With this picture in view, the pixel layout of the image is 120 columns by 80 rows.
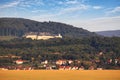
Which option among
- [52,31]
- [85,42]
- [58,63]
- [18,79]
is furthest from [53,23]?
[18,79]

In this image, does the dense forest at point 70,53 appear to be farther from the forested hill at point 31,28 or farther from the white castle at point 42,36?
the forested hill at point 31,28

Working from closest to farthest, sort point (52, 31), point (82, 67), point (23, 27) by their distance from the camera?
point (82, 67) < point (52, 31) < point (23, 27)

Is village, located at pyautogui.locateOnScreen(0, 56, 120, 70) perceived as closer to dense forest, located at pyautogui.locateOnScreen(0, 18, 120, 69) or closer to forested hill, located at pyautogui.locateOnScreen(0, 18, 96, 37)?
dense forest, located at pyautogui.locateOnScreen(0, 18, 120, 69)

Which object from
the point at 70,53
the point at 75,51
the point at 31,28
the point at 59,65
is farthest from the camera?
the point at 31,28

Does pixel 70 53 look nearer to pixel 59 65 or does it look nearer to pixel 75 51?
pixel 75 51

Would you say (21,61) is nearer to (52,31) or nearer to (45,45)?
(45,45)

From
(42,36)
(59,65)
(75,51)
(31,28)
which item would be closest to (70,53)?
(75,51)

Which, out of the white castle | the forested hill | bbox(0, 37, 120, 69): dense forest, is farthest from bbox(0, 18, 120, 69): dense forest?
the forested hill

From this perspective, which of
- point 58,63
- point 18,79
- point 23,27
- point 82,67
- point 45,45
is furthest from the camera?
point 23,27
